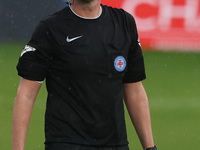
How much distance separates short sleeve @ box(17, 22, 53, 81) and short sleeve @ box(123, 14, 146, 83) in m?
0.56

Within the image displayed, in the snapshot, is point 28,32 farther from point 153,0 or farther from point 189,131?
point 189,131

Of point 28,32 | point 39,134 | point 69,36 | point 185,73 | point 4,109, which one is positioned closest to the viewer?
point 69,36

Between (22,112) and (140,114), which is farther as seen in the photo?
(140,114)

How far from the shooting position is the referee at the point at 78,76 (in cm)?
336

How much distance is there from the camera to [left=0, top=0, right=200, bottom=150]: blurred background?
9.78m

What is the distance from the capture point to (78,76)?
133 inches

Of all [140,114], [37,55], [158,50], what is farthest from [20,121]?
[158,50]

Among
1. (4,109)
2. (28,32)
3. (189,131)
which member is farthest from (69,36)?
(28,32)

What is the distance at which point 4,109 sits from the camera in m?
9.50

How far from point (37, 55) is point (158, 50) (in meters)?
11.6

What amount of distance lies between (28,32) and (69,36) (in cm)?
1115

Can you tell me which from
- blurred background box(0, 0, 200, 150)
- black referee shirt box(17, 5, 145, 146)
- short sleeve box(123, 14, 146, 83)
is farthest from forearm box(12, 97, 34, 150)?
blurred background box(0, 0, 200, 150)

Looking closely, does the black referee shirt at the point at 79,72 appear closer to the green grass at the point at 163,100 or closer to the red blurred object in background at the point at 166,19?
the green grass at the point at 163,100

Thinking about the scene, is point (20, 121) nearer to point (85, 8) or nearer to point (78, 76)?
point (78, 76)
